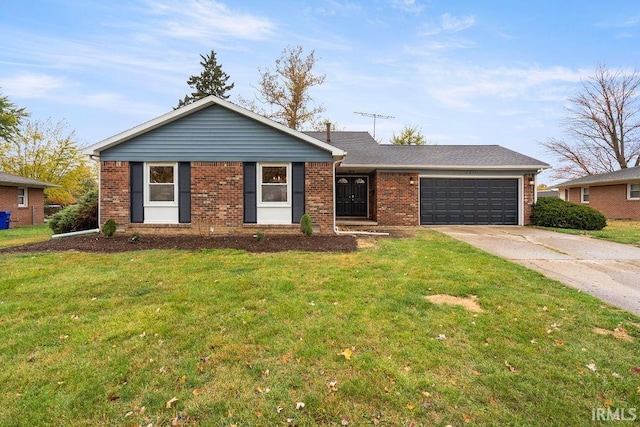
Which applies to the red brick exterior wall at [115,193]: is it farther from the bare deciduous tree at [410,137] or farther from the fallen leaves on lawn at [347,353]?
the bare deciduous tree at [410,137]

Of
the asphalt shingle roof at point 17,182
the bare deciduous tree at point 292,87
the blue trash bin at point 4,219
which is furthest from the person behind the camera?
the bare deciduous tree at point 292,87

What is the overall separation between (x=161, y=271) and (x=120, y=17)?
38.5 feet

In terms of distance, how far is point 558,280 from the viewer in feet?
18.0

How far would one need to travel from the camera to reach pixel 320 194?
1049 cm

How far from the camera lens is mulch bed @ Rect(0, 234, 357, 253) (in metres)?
8.08

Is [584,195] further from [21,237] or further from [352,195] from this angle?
[21,237]

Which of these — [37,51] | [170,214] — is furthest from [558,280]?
[37,51]

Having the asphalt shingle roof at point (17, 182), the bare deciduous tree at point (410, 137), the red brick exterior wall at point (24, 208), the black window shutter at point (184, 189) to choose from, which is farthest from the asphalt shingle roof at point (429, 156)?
the red brick exterior wall at point (24, 208)

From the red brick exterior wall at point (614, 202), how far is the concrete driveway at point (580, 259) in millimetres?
13322

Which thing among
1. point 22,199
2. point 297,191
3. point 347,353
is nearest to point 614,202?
point 297,191

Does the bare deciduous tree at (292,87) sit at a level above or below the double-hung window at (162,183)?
above

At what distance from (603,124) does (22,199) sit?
153 ft

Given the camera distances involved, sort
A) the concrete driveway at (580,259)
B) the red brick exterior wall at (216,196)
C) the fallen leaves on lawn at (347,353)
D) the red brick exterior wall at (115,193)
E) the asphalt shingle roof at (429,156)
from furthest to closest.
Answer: the asphalt shingle roof at (429,156) < the red brick exterior wall at (216,196) < the red brick exterior wall at (115,193) < the concrete driveway at (580,259) < the fallen leaves on lawn at (347,353)

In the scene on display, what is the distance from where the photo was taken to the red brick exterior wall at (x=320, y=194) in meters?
10.5
